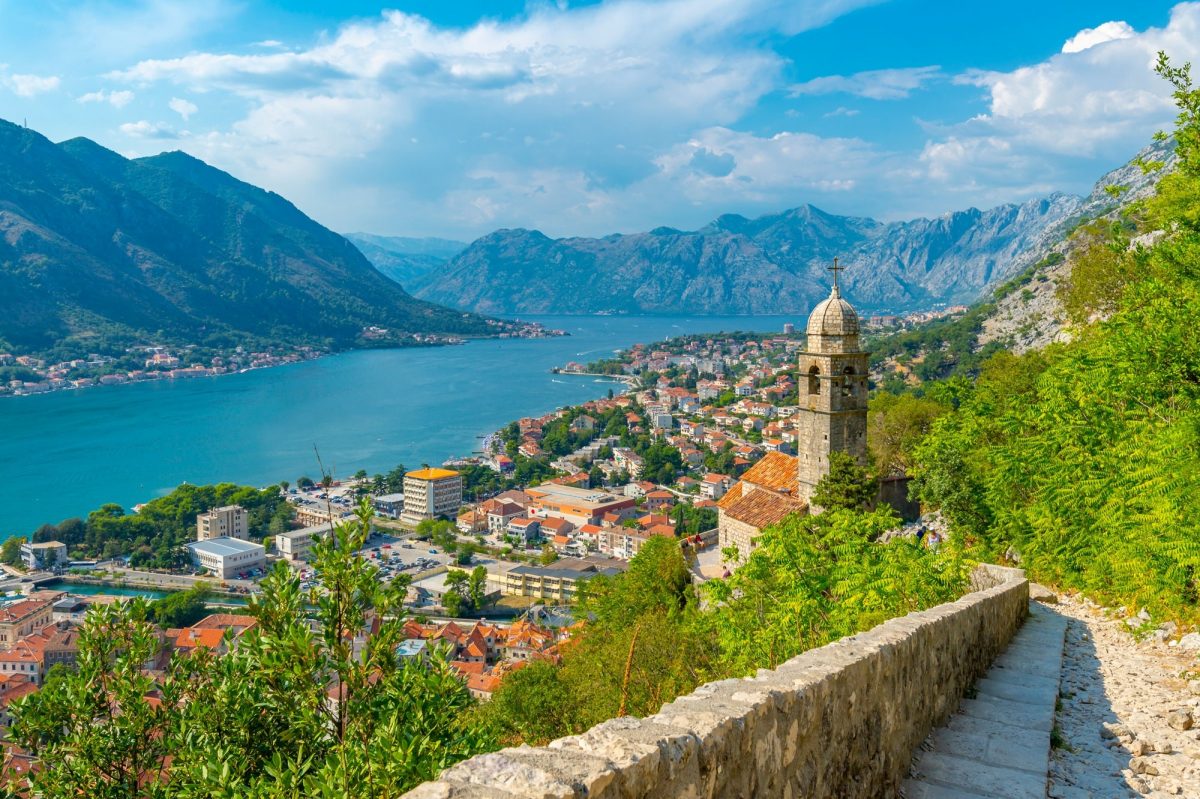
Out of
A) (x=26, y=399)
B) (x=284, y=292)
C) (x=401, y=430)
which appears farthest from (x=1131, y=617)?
(x=284, y=292)

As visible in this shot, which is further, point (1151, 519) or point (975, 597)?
point (1151, 519)

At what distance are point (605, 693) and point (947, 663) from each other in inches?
259

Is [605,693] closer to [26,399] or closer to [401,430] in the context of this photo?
[401,430]

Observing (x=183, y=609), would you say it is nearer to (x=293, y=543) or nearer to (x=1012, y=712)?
(x=293, y=543)

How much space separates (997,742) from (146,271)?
170719 mm

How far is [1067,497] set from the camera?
8.39m

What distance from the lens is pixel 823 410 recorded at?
1700 cm

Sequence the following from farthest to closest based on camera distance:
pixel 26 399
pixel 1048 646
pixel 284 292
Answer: pixel 284 292 < pixel 26 399 < pixel 1048 646

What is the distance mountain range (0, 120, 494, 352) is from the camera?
120438 mm

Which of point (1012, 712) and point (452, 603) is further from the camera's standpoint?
point (452, 603)

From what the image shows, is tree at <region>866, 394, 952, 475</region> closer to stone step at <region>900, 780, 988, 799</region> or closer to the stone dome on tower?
the stone dome on tower

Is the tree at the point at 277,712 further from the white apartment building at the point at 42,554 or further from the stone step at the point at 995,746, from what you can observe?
the white apartment building at the point at 42,554

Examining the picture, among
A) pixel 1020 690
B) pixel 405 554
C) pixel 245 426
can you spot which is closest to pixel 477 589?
pixel 405 554

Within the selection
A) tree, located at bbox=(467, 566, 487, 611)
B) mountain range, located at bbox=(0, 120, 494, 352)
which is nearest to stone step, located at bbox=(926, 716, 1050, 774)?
tree, located at bbox=(467, 566, 487, 611)
